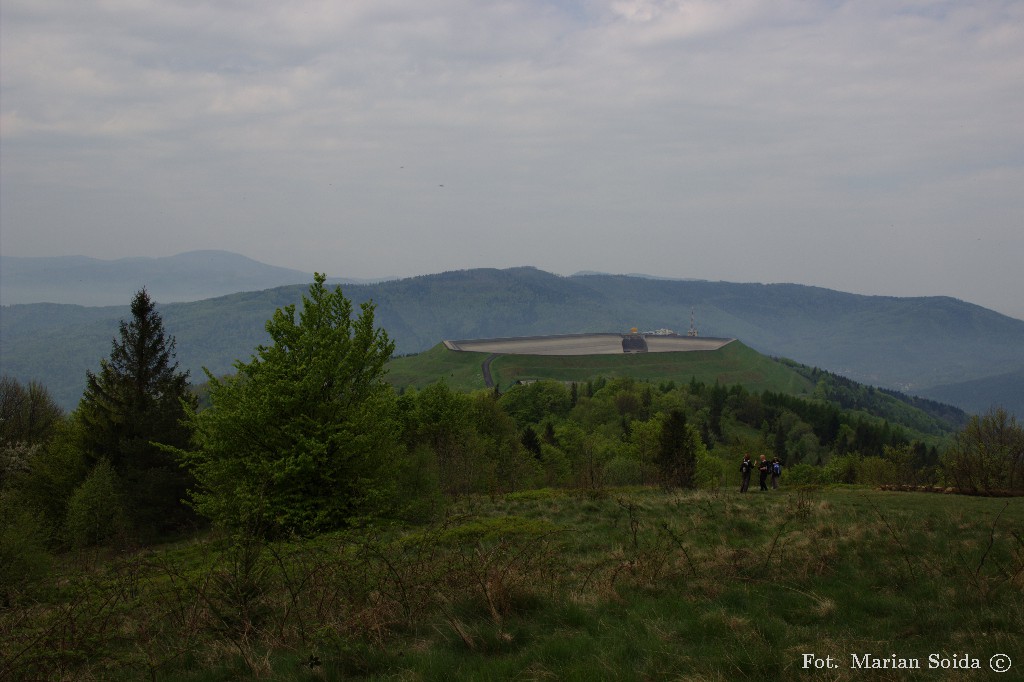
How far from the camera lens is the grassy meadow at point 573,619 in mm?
7176

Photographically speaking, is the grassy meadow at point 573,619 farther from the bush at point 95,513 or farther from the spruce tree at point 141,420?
the spruce tree at point 141,420

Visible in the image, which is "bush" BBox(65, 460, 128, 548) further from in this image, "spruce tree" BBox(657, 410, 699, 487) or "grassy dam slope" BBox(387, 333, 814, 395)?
"grassy dam slope" BBox(387, 333, 814, 395)

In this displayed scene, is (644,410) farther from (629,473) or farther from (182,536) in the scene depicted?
(182,536)

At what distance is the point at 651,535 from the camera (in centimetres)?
1467

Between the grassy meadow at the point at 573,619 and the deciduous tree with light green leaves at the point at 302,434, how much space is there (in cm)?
1039

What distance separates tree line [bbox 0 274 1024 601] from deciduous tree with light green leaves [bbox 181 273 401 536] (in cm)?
7

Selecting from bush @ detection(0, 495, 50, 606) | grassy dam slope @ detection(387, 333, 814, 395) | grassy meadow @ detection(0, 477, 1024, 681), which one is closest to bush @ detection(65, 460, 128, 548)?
bush @ detection(0, 495, 50, 606)

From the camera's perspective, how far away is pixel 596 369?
167m

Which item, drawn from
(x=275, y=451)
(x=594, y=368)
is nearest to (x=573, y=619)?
(x=275, y=451)

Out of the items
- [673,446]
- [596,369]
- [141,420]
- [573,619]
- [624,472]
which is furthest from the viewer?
[596,369]

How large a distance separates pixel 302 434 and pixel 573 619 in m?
17.1

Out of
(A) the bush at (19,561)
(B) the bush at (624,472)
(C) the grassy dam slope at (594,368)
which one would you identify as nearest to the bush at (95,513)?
(A) the bush at (19,561)

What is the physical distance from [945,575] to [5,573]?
18.1 m

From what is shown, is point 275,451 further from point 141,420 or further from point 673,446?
point 673,446
